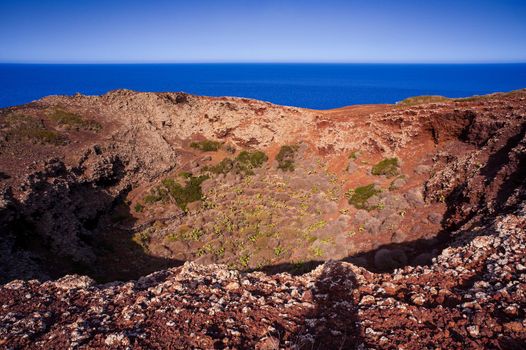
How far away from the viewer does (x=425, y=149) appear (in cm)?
3120

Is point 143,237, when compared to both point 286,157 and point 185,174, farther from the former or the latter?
point 286,157

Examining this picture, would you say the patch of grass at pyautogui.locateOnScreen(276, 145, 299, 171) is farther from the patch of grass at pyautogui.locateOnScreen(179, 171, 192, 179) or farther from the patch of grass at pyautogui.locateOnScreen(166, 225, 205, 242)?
the patch of grass at pyautogui.locateOnScreen(166, 225, 205, 242)

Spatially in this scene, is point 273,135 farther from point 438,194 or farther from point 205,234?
point 438,194

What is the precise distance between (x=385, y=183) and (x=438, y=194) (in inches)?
191

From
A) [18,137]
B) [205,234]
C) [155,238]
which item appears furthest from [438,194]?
[18,137]

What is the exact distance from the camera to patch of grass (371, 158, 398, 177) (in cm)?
3082

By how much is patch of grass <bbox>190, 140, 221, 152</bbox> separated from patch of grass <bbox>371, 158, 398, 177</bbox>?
20126 millimetres

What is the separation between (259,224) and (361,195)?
32.2 feet

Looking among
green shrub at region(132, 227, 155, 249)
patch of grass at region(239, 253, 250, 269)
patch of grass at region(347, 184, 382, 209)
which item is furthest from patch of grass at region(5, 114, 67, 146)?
patch of grass at region(347, 184, 382, 209)

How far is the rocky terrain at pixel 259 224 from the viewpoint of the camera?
878cm

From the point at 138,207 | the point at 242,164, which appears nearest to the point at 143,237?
the point at 138,207

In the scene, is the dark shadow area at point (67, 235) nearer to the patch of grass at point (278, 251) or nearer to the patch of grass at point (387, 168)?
the patch of grass at point (278, 251)

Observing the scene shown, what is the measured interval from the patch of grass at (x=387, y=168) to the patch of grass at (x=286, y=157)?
936cm

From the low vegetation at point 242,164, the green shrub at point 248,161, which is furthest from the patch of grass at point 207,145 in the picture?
the green shrub at point 248,161
